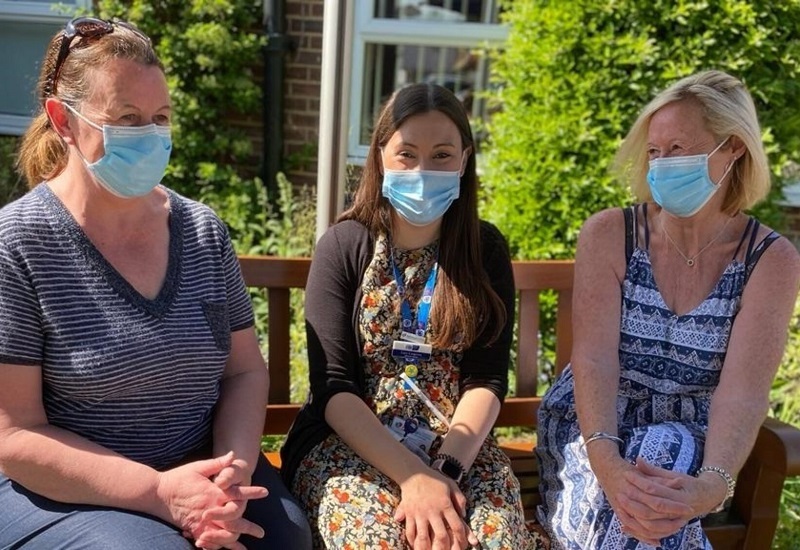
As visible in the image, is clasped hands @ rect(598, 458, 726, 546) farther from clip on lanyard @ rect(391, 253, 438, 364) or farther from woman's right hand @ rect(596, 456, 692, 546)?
clip on lanyard @ rect(391, 253, 438, 364)

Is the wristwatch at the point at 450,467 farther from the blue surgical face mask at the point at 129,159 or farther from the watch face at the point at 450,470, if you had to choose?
the blue surgical face mask at the point at 129,159

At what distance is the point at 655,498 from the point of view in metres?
2.27

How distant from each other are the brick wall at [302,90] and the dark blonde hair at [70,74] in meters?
3.81

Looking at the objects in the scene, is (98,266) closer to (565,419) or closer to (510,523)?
(510,523)

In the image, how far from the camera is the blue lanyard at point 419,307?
2.64m

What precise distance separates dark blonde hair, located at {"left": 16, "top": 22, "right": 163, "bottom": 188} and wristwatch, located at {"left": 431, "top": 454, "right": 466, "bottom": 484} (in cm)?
136

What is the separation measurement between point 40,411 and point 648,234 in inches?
74.5

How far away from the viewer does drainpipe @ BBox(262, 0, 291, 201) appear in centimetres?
580

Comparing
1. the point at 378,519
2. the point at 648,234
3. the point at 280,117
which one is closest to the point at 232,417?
the point at 378,519

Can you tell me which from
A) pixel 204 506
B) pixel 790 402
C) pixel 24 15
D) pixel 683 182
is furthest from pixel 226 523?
pixel 24 15

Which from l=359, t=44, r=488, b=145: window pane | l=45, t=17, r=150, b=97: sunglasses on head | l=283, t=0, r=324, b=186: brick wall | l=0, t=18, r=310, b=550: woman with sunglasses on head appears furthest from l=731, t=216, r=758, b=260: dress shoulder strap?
l=283, t=0, r=324, b=186: brick wall

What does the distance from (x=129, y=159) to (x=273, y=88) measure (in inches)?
154

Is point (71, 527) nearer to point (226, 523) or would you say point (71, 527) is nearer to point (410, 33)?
point (226, 523)

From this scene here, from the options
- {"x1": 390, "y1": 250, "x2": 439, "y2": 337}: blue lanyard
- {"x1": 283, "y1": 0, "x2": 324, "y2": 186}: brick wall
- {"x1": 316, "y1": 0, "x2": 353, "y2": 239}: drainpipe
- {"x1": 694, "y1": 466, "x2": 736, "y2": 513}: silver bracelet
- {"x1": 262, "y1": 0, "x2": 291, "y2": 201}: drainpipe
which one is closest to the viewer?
{"x1": 694, "y1": 466, "x2": 736, "y2": 513}: silver bracelet
